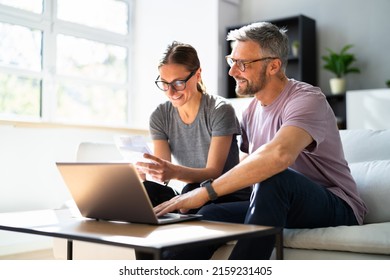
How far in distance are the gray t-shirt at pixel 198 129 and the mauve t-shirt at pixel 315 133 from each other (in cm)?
13

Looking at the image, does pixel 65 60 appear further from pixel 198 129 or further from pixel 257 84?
pixel 257 84

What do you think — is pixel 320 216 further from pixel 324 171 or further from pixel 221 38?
pixel 221 38

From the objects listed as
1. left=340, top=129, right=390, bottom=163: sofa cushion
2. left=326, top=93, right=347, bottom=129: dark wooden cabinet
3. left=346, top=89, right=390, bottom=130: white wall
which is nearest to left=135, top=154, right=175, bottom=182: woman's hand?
left=340, top=129, right=390, bottom=163: sofa cushion

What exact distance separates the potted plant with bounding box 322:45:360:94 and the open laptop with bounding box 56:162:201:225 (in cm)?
350

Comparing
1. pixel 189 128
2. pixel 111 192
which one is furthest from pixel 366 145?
pixel 111 192

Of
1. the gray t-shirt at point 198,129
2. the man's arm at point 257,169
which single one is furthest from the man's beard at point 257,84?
the man's arm at point 257,169

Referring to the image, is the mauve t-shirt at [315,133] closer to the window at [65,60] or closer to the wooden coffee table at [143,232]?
the wooden coffee table at [143,232]

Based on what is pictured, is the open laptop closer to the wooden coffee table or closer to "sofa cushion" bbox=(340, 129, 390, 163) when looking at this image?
the wooden coffee table

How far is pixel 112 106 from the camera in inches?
214

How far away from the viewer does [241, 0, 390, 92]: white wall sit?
477 cm

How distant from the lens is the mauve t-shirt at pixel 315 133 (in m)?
1.81

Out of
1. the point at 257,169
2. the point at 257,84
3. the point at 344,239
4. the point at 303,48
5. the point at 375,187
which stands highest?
the point at 303,48

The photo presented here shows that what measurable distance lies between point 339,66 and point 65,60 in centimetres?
248

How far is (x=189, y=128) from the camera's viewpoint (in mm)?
2275
